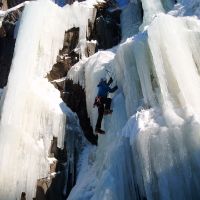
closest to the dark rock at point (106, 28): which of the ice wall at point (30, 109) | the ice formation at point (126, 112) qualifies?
the ice formation at point (126, 112)

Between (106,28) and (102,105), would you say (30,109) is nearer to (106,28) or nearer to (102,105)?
(102,105)

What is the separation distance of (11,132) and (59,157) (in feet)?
6.20

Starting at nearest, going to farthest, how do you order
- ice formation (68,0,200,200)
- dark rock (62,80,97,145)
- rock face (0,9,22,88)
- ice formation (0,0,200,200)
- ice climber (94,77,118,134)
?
ice formation (68,0,200,200) → ice formation (0,0,200,200) → ice climber (94,77,118,134) → dark rock (62,80,97,145) → rock face (0,9,22,88)

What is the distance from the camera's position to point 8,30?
21.5 metres

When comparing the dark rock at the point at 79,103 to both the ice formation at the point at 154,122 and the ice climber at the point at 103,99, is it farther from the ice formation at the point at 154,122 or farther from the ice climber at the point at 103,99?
the ice climber at the point at 103,99

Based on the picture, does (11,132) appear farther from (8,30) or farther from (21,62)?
(8,30)

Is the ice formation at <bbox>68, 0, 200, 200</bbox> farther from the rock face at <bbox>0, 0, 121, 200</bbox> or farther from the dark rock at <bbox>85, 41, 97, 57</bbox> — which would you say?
the dark rock at <bbox>85, 41, 97, 57</bbox>

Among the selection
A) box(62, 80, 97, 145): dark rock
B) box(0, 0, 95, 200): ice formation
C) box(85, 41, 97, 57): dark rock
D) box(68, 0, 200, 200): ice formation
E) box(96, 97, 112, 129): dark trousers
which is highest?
box(68, 0, 200, 200): ice formation

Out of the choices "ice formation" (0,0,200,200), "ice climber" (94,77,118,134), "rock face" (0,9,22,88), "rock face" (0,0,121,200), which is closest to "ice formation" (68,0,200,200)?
"ice formation" (0,0,200,200)

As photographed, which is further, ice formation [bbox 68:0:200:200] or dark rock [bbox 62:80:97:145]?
dark rock [bbox 62:80:97:145]

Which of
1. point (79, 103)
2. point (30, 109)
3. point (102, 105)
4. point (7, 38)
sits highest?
point (102, 105)

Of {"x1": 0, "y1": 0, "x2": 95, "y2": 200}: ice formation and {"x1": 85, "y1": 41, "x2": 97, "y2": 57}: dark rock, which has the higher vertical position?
{"x1": 0, "y1": 0, "x2": 95, "y2": 200}: ice formation

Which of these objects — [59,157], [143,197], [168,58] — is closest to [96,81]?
[59,157]

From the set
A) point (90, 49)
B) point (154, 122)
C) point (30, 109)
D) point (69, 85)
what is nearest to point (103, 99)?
point (154, 122)
